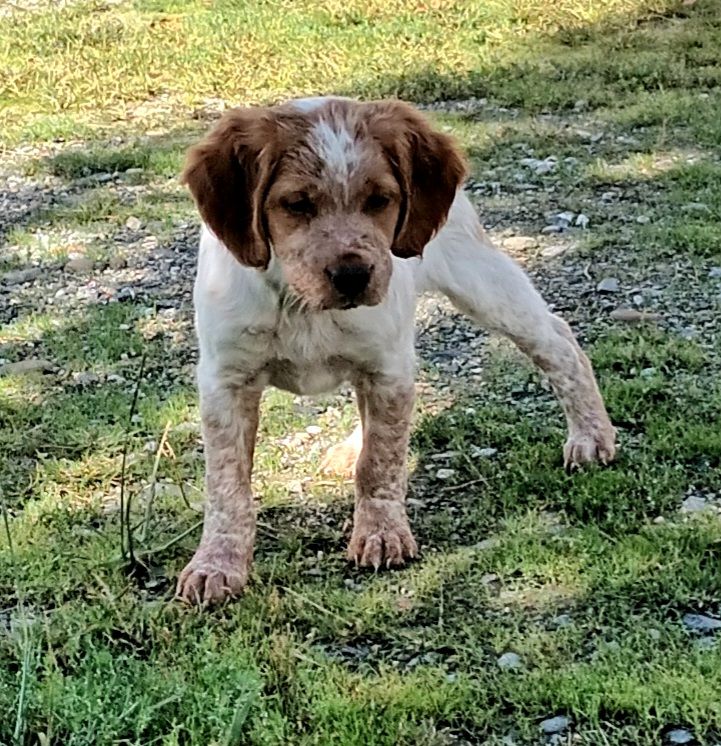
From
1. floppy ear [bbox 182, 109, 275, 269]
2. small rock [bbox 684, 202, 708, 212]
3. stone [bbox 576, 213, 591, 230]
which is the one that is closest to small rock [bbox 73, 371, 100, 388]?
floppy ear [bbox 182, 109, 275, 269]

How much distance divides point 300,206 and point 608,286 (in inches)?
100

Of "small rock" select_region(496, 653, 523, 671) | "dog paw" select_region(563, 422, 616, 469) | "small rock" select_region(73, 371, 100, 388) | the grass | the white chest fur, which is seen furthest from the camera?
"small rock" select_region(73, 371, 100, 388)

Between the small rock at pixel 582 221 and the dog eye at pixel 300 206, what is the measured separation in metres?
3.20

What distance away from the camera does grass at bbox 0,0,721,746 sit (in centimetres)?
294

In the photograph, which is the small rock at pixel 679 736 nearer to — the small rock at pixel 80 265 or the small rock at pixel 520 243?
the small rock at pixel 520 243

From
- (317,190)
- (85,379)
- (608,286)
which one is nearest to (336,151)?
(317,190)

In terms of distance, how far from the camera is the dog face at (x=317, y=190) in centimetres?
335

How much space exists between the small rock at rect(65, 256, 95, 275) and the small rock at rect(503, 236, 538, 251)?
187cm

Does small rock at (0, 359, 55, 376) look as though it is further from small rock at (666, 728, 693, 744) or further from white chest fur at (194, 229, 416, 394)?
small rock at (666, 728, 693, 744)

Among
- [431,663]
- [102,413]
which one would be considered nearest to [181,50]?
[102,413]

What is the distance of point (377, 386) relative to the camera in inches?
147

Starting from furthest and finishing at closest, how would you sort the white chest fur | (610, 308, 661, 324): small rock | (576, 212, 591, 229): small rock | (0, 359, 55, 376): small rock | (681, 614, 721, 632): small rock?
(576, 212, 591, 229): small rock
(610, 308, 661, 324): small rock
(0, 359, 55, 376): small rock
the white chest fur
(681, 614, 721, 632): small rock

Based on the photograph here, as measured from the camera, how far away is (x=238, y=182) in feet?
11.4

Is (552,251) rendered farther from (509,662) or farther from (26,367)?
(509,662)
